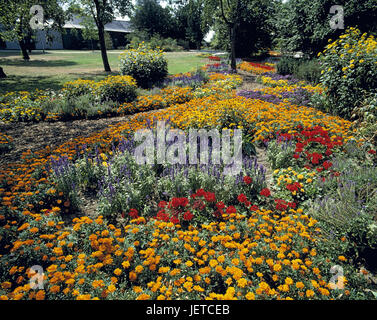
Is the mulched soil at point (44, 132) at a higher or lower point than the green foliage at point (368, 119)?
lower

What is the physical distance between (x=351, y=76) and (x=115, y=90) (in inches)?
340

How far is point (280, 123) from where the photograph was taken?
20.3 ft

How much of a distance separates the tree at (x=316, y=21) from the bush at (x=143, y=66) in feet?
34.1

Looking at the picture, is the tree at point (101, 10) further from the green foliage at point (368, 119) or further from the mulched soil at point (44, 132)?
the green foliage at point (368, 119)

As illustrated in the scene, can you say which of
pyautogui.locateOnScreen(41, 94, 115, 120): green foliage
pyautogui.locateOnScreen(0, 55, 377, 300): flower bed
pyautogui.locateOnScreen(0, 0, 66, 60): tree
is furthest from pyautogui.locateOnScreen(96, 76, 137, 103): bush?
pyautogui.locateOnScreen(0, 0, 66, 60): tree

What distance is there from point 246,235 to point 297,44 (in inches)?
724

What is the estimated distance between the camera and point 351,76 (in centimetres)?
692

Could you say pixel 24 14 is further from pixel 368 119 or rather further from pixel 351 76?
pixel 368 119

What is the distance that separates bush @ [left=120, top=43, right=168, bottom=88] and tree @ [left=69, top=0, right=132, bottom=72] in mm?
7975

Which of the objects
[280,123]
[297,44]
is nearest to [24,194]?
[280,123]

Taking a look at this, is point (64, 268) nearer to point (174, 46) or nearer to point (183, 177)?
point (183, 177)

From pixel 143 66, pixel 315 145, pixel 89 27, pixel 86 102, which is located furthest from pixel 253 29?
pixel 315 145

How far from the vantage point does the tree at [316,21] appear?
13.9 m

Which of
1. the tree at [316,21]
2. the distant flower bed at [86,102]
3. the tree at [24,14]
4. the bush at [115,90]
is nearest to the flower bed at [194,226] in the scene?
the distant flower bed at [86,102]
